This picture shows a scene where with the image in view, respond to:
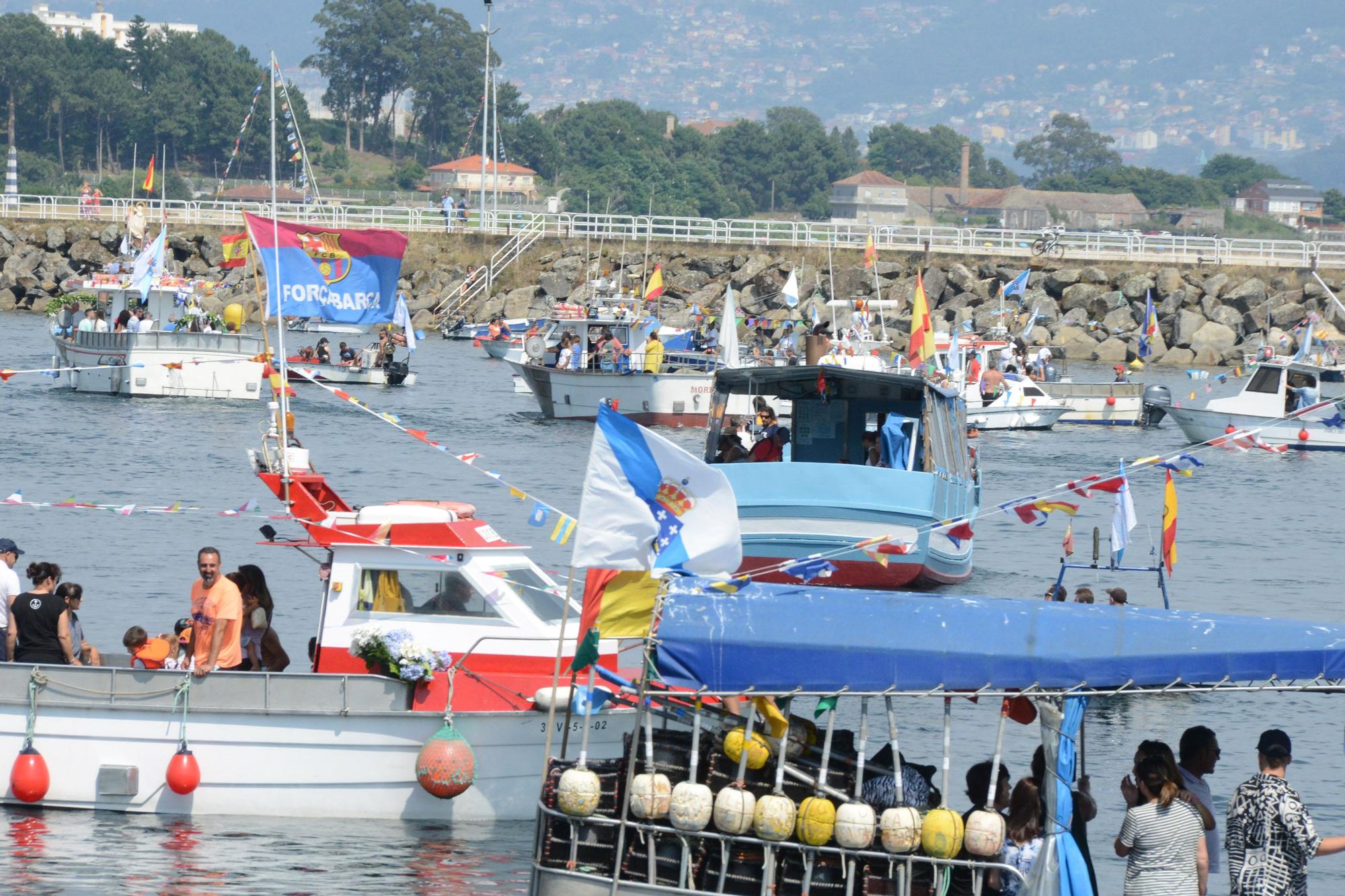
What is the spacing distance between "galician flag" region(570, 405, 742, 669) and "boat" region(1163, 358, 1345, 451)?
3779cm

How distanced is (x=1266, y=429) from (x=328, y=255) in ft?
114

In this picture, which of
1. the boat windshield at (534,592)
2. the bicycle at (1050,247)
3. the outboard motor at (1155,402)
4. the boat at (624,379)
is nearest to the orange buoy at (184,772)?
the boat windshield at (534,592)

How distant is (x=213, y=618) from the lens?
15586 millimetres

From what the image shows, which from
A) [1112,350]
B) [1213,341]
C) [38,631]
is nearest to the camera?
[38,631]

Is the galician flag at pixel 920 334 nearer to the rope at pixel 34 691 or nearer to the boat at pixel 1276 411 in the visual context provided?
the boat at pixel 1276 411

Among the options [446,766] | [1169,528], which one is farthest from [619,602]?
[1169,528]

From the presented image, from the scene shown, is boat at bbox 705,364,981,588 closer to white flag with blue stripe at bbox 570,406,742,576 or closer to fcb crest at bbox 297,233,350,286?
fcb crest at bbox 297,233,350,286

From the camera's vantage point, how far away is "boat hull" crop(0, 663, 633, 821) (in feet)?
51.2

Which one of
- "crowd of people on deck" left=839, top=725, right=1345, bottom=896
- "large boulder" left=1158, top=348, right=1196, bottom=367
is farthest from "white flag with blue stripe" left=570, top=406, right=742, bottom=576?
"large boulder" left=1158, top=348, right=1196, bottom=367

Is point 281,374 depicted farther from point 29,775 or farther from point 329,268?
point 29,775

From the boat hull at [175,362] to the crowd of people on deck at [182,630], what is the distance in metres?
33.8

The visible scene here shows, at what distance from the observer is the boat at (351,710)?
1561cm

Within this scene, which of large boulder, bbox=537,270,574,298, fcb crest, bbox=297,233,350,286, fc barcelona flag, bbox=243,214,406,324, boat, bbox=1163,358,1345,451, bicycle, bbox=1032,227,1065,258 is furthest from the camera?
bicycle, bbox=1032,227,1065,258

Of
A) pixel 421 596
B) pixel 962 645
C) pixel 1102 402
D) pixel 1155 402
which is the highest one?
pixel 962 645
